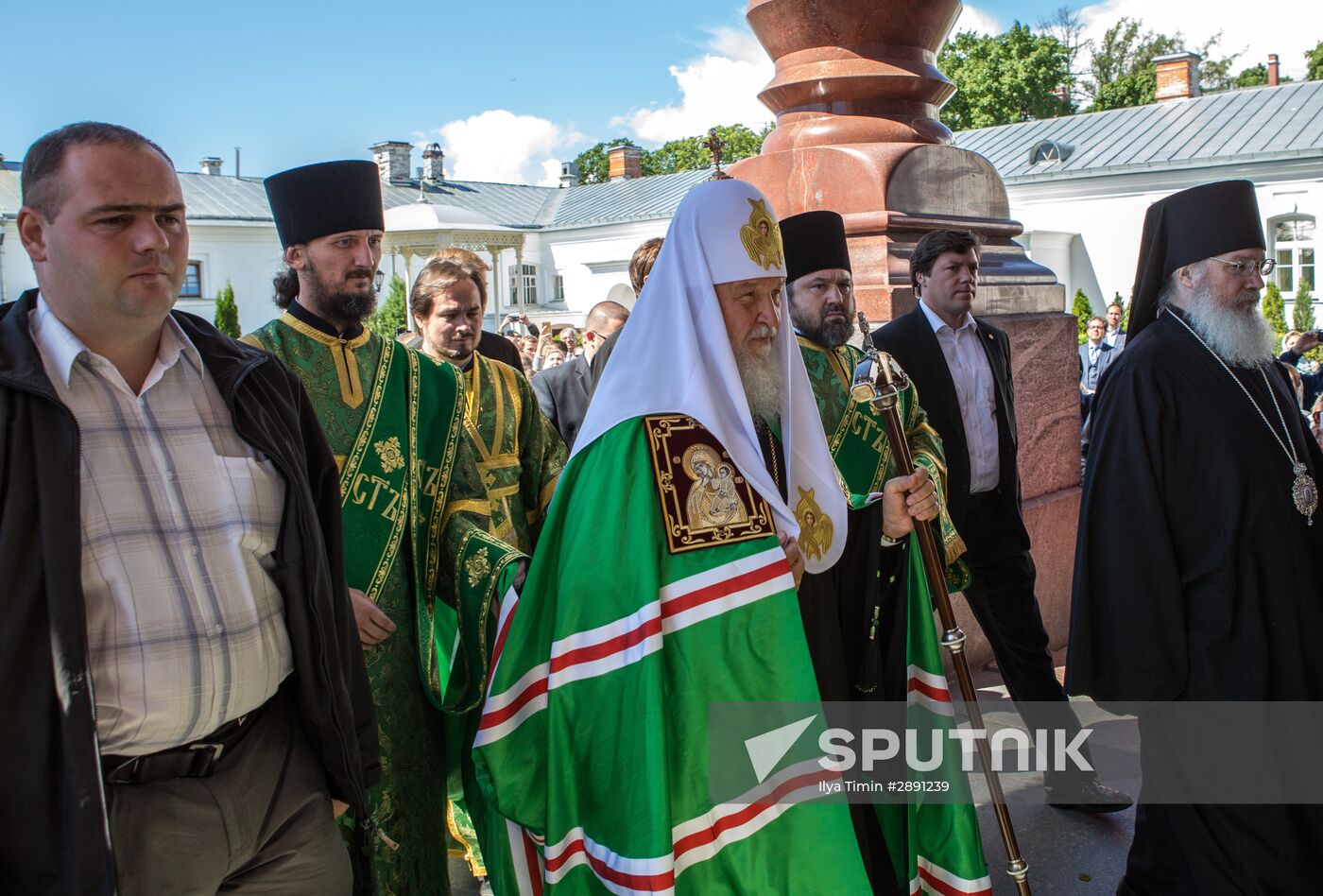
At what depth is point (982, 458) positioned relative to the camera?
201 inches

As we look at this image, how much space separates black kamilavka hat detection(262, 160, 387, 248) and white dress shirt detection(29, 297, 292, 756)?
1250mm

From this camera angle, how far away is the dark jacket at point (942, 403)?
496 cm

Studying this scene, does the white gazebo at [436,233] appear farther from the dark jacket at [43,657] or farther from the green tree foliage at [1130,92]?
the green tree foliage at [1130,92]

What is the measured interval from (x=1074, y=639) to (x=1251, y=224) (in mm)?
1498

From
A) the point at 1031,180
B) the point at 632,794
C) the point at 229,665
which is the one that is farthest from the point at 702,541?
the point at 1031,180

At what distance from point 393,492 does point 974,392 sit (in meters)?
2.78

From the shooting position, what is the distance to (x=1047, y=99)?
158ft

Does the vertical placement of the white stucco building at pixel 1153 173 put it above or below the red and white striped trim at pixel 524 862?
above

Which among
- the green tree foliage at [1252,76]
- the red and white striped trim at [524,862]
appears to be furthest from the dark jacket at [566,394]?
the green tree foliage at [1252,76]

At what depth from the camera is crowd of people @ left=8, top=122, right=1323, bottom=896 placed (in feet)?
6.95

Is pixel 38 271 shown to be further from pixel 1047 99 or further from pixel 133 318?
pixel 1047 99

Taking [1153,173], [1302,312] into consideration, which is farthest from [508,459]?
[1153,173]

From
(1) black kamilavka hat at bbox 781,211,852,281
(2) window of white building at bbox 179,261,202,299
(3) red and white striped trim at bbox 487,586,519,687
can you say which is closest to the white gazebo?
(2) window of white building at bbox 179,261,202,299

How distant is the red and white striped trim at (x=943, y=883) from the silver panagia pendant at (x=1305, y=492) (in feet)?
4.95
